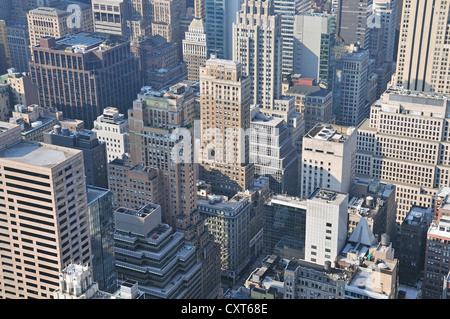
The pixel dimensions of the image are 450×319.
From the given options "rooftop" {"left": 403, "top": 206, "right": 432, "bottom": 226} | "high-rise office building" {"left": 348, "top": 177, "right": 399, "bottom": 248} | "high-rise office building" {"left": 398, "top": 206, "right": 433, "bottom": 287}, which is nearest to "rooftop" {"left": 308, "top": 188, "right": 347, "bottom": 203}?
"high-rise office building" {"left": 348, "top": 177, "right": 399, "bottom": 248}

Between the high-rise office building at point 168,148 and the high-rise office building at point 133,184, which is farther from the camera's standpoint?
the high-rise office building at point 168,148

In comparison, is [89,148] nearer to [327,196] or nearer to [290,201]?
[290,201]

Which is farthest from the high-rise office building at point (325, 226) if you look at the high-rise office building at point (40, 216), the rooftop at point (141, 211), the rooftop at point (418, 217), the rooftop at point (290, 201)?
the high-rise office building at point (40, 216)

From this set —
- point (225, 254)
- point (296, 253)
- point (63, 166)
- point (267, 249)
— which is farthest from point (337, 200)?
point (63, 166)

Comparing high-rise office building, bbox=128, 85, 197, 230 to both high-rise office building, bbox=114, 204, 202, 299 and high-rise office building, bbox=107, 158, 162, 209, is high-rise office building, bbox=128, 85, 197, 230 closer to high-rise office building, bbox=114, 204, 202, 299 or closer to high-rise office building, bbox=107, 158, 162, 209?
high-rise office building, bbox=107, 158, 162, 209

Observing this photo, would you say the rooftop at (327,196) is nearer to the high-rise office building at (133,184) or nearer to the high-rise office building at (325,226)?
the high-rise office building at (325,226)

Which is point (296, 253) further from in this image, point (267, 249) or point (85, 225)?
point (85, 225)
